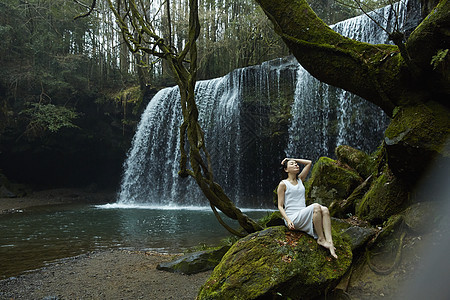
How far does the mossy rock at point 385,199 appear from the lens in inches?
161

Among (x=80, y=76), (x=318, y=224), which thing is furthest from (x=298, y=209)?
(x=80, y=76)

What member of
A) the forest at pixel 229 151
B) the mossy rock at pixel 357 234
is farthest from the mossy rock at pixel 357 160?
the mossy rock at pixel 357 234

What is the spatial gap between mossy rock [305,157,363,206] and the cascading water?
23.5ft

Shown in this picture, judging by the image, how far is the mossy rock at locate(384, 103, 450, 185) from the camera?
11.0ft

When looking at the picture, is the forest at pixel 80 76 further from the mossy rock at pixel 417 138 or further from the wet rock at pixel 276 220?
the mossy rock at pixel 417 138

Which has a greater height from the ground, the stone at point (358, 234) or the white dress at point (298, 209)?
the white dress at point (298, 209)

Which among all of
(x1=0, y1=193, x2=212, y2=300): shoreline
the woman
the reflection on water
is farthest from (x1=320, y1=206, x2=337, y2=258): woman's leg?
the reflection on water

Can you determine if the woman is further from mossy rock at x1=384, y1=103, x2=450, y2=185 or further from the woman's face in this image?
mossy rock at x1=384, y1=103, x2=450, y2=185

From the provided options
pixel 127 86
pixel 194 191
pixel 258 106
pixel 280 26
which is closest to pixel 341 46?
pixel 280 26

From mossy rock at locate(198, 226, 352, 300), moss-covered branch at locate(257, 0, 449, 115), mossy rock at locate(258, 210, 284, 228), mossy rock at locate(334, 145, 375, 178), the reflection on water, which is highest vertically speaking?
moss-covered branch at locate(257, 0, 449, 115)

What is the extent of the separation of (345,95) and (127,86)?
49.0 ft

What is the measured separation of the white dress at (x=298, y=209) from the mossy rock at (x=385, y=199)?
1446mm

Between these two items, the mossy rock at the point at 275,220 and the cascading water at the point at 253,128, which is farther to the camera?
the cascading water at the point at 253,128

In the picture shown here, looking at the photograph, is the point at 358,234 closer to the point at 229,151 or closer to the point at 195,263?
the point at 195,263
